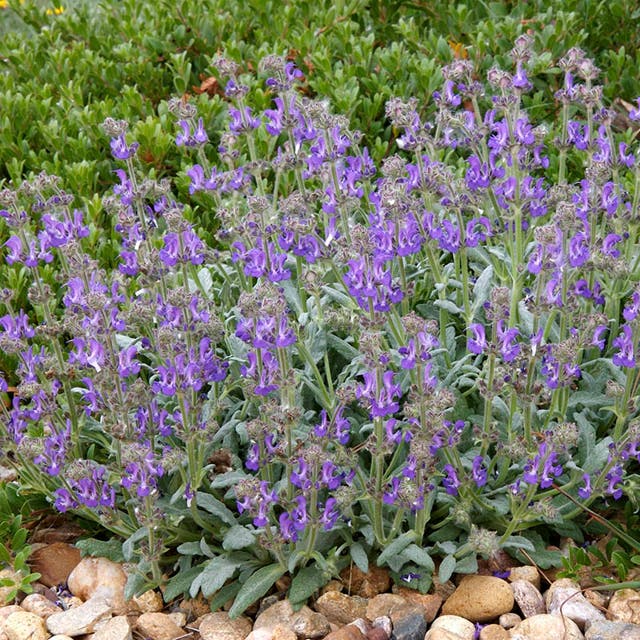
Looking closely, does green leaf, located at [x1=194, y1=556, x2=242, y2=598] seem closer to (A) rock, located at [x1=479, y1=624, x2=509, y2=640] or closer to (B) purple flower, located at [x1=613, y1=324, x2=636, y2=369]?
(A) rock, located at [x1=479, y1=624, x2=509, y2=640]

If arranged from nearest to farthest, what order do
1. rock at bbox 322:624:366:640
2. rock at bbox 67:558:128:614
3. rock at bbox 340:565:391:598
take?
1. rock at bbox 322:624:366:640
2. rock at bbox 340:565:391:598
3. rock at bbox 67:558:128:614

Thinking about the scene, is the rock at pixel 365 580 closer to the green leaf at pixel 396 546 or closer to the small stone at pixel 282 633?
the green leaf at pixel 396 546

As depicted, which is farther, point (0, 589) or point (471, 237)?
point (0, 589)

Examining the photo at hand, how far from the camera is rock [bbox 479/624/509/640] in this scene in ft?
9.99

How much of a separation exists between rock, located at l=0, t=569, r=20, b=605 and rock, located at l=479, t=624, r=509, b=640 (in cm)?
162

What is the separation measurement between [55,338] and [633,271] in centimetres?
201

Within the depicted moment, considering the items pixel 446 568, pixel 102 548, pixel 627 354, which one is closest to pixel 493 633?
pixel 446 568

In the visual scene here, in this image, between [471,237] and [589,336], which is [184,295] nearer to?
[471,237]

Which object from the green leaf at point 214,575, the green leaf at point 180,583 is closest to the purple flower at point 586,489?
the green leaf at point 214,575

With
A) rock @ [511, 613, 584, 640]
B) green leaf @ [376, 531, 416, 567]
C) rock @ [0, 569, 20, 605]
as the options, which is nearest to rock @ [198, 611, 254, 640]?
green leaf @ [376, 531, 416, 567]

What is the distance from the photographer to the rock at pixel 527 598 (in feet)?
10.4

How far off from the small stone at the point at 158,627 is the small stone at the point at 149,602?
8 centimetres

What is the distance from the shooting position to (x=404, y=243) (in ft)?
9.94

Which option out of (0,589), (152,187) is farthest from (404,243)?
(0,589)
